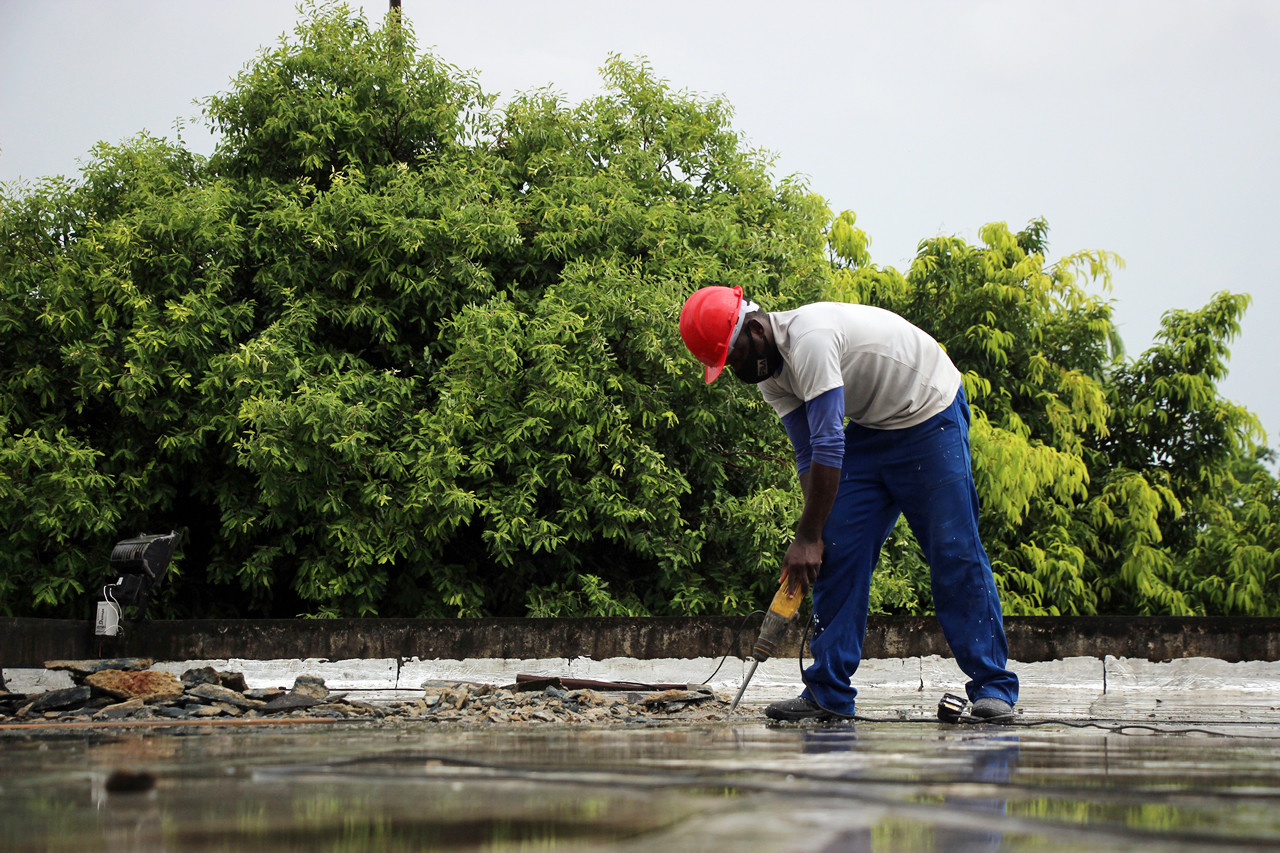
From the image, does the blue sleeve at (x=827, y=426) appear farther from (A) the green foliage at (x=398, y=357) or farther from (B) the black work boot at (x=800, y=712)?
(A) the green foliage at (x=398, y=357)

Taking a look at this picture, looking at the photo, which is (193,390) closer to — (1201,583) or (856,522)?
(856,522)

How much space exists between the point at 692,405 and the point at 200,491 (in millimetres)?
5139

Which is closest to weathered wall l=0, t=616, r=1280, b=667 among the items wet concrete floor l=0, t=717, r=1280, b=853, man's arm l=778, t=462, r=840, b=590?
man's arm l=778, t=462, r=840, b=590

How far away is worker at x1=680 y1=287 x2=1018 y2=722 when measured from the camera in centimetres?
389

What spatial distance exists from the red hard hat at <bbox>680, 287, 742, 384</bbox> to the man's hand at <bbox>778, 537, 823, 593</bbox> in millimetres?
727

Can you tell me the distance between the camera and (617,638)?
6.20 meters

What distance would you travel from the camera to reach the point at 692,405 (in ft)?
35.1

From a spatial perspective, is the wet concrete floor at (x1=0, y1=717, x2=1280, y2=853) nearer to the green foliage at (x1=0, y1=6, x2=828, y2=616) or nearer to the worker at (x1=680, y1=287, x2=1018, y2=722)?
the worker at (x1=680, y1=287, x2=1018, y2=722)

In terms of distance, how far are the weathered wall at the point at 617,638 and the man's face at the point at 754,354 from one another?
2.45m

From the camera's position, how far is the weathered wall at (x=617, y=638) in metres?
6.14

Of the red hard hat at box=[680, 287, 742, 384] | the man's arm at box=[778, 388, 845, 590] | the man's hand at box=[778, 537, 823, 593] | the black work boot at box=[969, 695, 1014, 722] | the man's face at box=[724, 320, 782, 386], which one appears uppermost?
the red hard hat at box=[680, 287, 742, 384]

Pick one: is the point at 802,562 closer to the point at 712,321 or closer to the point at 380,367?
the point at 712,321

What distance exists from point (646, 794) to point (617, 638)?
15.2ft

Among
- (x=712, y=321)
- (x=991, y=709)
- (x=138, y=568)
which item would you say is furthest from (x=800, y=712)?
(x=138, y=568)
